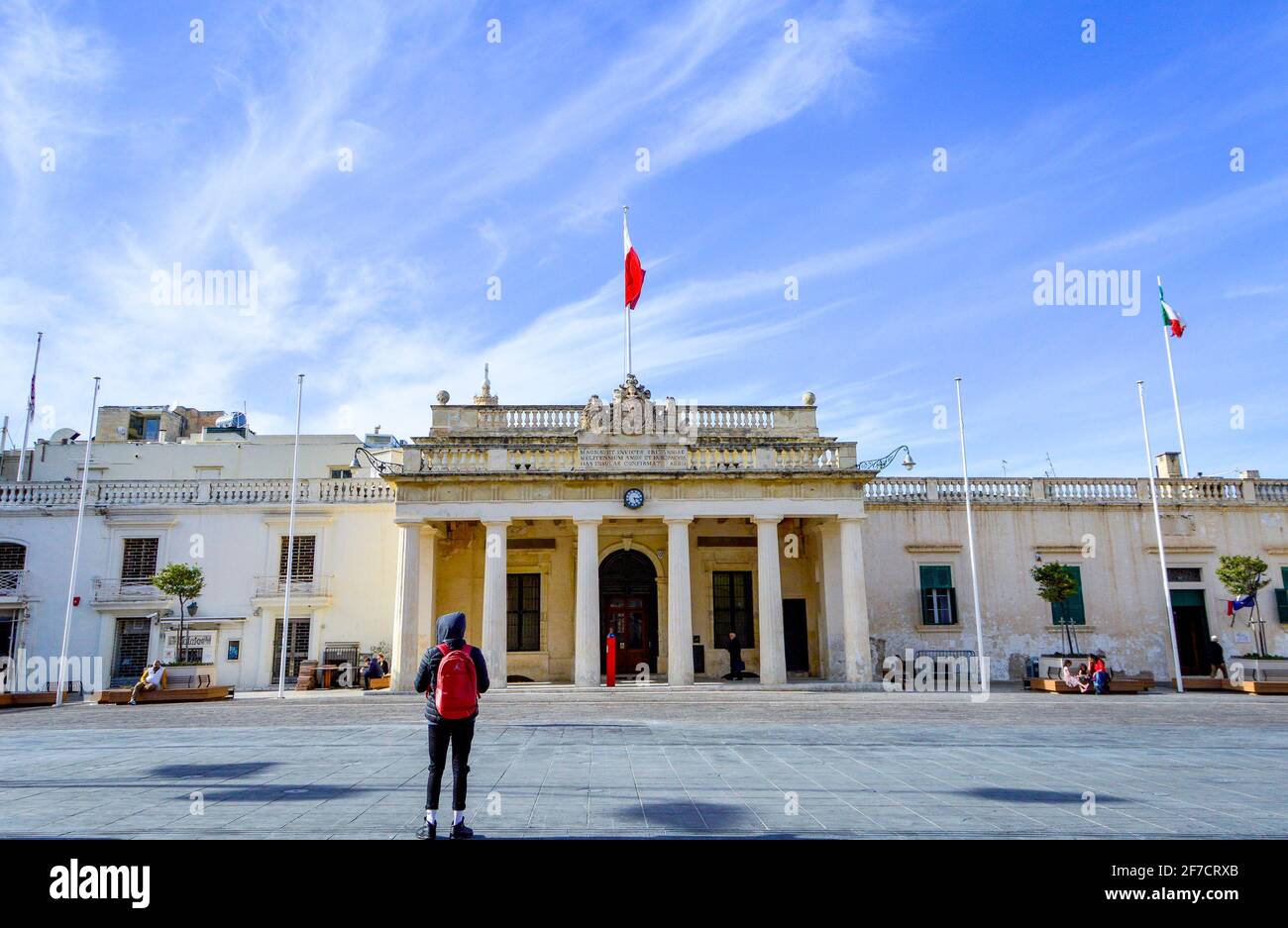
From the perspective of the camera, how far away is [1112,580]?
2650 centimetres

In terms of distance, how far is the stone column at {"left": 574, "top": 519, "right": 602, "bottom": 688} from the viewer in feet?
71.6

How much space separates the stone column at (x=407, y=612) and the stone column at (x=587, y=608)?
4.51m

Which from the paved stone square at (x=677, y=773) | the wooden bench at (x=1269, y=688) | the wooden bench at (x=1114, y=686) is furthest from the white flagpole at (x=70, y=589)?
the wooden bench at (x=1269, y=688)

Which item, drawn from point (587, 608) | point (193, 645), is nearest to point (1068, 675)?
point (587, 608)

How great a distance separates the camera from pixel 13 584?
25.1 m

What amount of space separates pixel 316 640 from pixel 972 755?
21.6 meters

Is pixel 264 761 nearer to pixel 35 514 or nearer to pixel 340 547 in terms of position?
pixel 340 547

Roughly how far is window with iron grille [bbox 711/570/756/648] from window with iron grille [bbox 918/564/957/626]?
5.66m

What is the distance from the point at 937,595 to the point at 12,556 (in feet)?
98.7

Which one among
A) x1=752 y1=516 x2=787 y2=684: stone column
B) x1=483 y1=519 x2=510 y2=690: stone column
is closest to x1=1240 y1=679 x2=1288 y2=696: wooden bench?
x1=752 y1=516 x2=787 y2=684: stone column

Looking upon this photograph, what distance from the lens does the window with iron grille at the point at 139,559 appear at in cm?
2586

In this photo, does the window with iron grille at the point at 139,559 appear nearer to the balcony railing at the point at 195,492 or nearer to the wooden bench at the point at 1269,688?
the balcony railing at the point at 195,492

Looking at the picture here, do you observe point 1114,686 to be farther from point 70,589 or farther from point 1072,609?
point 70,589
